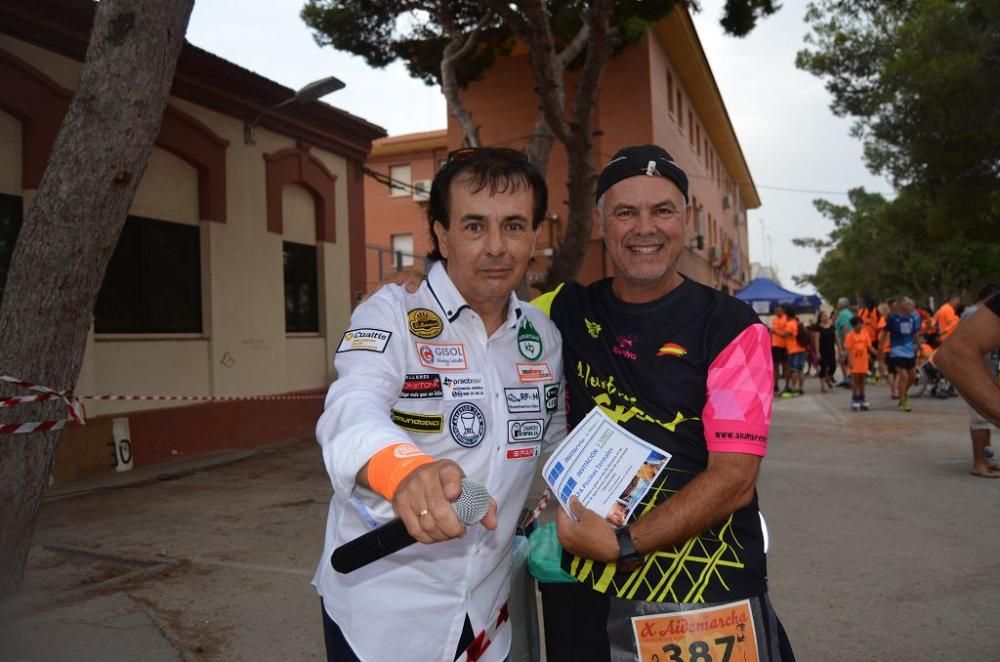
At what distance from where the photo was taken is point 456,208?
82.0 inches

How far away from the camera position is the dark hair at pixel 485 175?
2.07 meters

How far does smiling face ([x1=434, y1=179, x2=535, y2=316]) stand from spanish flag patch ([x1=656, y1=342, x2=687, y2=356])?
1.43ft

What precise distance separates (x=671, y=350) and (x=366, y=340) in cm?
80

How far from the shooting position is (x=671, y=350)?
6.59 feet

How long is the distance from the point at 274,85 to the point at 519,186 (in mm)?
10139

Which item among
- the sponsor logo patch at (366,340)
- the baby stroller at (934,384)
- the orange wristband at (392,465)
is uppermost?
the sponsor logo patch at (366,340)

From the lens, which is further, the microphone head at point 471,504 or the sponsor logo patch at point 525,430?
the sponsor logo patch at point 525,430

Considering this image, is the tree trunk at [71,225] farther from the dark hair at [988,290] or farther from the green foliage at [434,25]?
the green foliage at [434,25]

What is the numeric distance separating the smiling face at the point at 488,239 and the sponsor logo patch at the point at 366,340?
12.3 inches

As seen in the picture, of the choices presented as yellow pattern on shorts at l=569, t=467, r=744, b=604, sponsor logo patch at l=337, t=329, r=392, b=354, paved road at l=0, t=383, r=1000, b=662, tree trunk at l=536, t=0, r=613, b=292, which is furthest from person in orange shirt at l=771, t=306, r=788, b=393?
sponsor logo patch at l=337, t=329, r=392, b=354

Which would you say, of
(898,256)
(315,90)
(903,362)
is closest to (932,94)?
(903,362)

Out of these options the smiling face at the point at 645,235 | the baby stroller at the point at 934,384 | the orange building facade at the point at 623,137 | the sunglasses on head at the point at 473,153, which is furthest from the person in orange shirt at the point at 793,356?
the sunglasses on head at the point at 473,153

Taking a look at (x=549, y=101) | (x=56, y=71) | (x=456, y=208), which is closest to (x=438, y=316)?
(x=456, y=208)

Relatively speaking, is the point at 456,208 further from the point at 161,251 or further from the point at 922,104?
the point at 922,104
